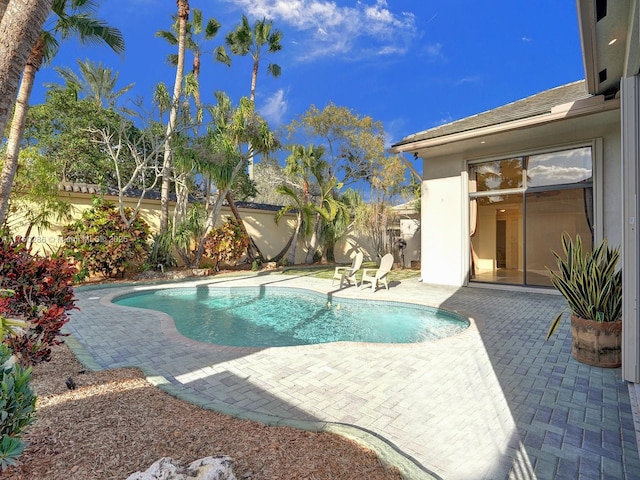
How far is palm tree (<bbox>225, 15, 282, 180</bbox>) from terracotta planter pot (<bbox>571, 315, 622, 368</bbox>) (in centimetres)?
1594

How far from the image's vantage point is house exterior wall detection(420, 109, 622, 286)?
7617 millimetres

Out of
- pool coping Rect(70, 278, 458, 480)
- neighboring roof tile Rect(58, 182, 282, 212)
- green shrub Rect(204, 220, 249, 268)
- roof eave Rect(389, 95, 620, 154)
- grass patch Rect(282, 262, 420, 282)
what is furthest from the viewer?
green shrub Rect(204, 220, 249, 268)

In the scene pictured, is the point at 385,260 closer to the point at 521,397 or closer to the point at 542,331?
the point at 542,331

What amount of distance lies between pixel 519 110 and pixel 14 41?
32.7 feet

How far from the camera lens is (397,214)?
52.1 feet

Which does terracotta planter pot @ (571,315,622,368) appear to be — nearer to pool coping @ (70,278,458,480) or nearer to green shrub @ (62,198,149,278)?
pool coping @ (70,278,458,480)

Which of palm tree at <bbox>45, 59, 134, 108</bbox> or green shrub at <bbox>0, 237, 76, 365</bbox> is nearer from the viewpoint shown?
green shrub at <bbox>0, 237, 76, 365</bbox>

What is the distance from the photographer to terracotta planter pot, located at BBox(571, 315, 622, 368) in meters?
3.88

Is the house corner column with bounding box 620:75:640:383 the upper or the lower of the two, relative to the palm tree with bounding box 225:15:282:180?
lower

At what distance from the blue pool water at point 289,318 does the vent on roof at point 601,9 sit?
5.06 metres

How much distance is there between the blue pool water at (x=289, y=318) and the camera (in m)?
6.17

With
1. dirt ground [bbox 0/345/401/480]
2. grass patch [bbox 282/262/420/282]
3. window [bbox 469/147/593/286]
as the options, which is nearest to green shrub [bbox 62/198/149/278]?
grass patch [bbox 282/262/420/282]

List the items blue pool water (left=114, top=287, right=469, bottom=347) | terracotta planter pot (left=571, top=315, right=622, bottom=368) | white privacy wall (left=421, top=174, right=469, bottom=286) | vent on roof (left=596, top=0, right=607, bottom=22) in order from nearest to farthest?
vent on roof (left=596, top=0, right=607, bottom=22) → terracotta planter pot (left=571, top=315, right=622, bottom=368) → blue pool water (left=114, top=287, right=469, bottom=347) → white privacy wall (left=421, top=174, right=469, bottom=286)

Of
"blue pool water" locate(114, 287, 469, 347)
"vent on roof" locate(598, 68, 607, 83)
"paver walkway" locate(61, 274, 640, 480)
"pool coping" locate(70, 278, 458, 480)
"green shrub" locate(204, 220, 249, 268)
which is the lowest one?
"blue pool water" locate(114, 287, 469, 347)
